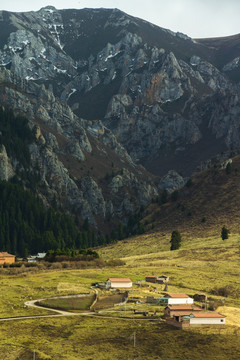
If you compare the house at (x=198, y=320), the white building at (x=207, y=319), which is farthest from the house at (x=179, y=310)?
the white building at (x=207, y=319)

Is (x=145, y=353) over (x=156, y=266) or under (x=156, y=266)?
under

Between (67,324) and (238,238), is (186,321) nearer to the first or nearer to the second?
(67,324)

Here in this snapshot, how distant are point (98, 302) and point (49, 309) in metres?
9.20

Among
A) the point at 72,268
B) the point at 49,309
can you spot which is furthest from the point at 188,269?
the point at 49,309

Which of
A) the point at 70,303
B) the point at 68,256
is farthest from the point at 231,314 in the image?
the point at 68,256

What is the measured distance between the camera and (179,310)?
8512 centimetres

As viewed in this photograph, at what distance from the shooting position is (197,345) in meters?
73.9

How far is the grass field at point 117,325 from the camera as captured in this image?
71000mm

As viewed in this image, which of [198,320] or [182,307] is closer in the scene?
[198,320]

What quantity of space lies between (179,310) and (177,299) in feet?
29.6

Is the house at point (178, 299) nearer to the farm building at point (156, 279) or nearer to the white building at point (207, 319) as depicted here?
the white building at point (207, 319)

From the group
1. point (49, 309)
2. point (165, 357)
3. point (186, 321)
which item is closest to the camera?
point (165, 357)

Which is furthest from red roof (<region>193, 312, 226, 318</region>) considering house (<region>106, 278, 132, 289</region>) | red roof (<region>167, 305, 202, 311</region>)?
house (<region>106, 278, 132, 289</region>)

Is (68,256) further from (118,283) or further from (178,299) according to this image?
(178,299)
